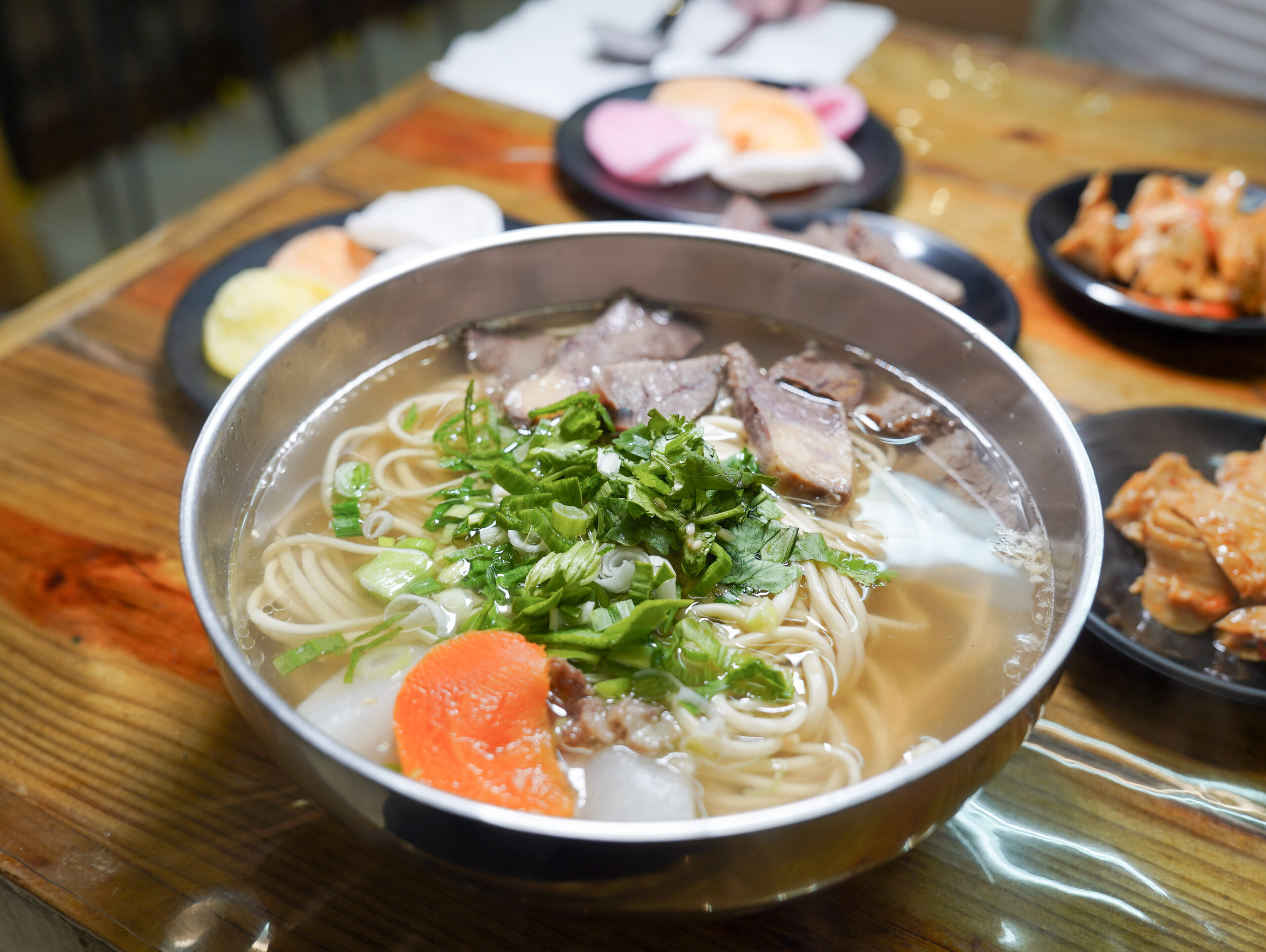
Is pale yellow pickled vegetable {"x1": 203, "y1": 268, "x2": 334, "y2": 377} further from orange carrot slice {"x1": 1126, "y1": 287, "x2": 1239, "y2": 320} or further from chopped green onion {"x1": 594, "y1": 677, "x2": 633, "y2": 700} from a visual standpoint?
orange carrot slice {"x1": 1126, "y1": 287, "x2": 1239, "y2": 320}

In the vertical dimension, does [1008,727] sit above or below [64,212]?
above

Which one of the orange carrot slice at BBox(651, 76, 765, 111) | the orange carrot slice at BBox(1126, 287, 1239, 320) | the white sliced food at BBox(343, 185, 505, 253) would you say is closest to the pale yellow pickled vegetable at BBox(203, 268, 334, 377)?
the white sliced food at BBox(343, 185, 505, 253)

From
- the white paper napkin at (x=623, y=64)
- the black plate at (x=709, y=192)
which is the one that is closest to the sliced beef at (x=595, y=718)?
the black plate at (x=709, y=192)

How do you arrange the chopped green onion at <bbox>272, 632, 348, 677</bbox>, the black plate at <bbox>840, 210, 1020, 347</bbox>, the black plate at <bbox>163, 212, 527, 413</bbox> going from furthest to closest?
the black plate at <bbox>840, 210, 1020, 347</bbox>
the black plate at <bbox>163, 212, 527, 413</bbox>
the chopped green onion at <bbox>272, 632, 348, 677</bbox>

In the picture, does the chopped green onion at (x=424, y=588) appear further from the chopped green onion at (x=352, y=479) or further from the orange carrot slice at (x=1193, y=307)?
the orange carrot slice at (x=1193, y=307)

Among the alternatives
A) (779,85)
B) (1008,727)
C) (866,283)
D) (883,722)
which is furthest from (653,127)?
(1008,727)

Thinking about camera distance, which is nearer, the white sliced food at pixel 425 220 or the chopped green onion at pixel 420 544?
the chopped green onion at pixel 420 544

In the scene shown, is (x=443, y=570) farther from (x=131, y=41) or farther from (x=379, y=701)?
(x=131, y=41)
